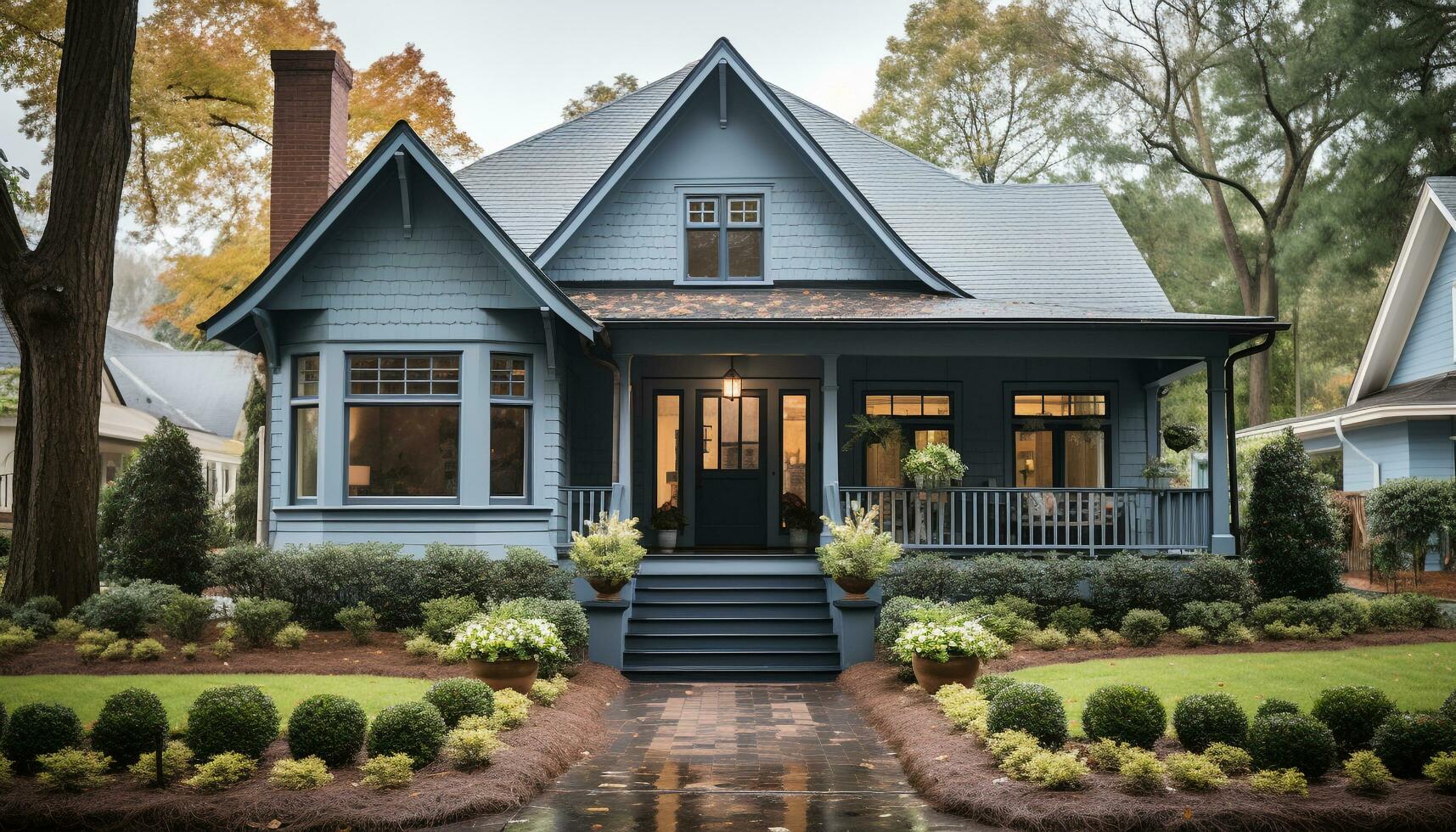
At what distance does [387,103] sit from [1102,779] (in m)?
22.7

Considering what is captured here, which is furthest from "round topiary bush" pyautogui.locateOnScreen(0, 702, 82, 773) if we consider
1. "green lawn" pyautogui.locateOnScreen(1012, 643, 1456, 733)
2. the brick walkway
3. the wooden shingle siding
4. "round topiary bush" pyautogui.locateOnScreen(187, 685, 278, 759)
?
the wooden shingle siding

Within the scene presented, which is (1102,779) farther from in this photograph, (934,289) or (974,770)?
(934,289)

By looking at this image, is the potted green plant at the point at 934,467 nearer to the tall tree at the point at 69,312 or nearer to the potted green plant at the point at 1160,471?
the potted green plant at the point at 1160,471

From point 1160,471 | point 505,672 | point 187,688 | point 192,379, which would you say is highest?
point 192,379

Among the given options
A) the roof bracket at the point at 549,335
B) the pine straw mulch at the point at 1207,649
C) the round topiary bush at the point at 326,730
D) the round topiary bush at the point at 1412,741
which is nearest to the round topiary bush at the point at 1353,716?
the round topiary bush at the point at 1412,741

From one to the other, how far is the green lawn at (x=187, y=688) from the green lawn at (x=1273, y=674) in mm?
5411

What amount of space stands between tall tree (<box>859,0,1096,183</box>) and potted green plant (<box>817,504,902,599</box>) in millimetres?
20960

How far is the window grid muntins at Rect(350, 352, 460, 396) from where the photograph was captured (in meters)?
14.3

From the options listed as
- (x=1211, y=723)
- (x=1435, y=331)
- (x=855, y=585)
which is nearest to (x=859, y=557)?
(x=855, y=585)

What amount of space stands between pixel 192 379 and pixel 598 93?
18.9 m

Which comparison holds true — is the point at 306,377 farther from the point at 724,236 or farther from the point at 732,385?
the point at 724,236

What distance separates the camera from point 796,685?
12.4m

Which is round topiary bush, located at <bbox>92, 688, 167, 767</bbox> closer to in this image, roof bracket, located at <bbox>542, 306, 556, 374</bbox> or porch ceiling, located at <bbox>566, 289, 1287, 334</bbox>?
roof bracket, located at <bbox>542, 306, 556, 374</bbox>

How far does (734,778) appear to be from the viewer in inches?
313
